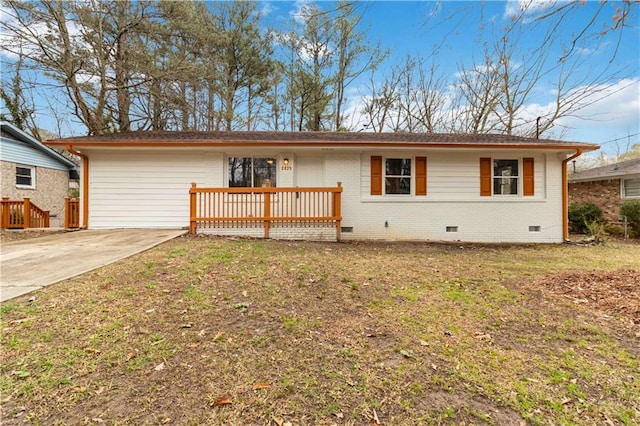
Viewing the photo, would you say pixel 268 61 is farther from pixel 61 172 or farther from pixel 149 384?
pixel 149 384

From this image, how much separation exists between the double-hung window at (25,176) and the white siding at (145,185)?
24.9ft

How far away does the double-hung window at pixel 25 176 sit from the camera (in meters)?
12.5

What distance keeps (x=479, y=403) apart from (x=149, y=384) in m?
2.08

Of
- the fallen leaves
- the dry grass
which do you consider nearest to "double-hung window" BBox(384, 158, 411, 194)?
the dry grass

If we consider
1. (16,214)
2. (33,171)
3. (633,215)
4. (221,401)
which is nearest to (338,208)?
(221,401)

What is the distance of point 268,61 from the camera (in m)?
15.4

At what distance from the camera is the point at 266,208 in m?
7.90

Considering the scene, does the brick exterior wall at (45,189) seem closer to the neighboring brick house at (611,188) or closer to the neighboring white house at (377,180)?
the neighboring white house at (377,180)

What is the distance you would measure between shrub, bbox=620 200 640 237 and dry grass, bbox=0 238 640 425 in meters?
10.1

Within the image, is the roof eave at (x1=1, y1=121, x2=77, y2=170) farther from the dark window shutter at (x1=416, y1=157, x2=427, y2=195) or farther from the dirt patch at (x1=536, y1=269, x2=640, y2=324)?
the dirt patch at (x1=536, y1=269, x2=640, y2=324)

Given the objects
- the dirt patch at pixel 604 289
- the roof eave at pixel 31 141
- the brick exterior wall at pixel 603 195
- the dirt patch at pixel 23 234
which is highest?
the roof eave at pixel 31 141

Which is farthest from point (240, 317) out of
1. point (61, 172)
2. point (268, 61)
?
point (61, 172)

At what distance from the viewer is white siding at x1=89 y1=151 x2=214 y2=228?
8367 mm

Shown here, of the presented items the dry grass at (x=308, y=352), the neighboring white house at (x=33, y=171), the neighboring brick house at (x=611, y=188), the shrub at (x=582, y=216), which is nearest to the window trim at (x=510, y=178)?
the shrub at (x=582, y=216)
